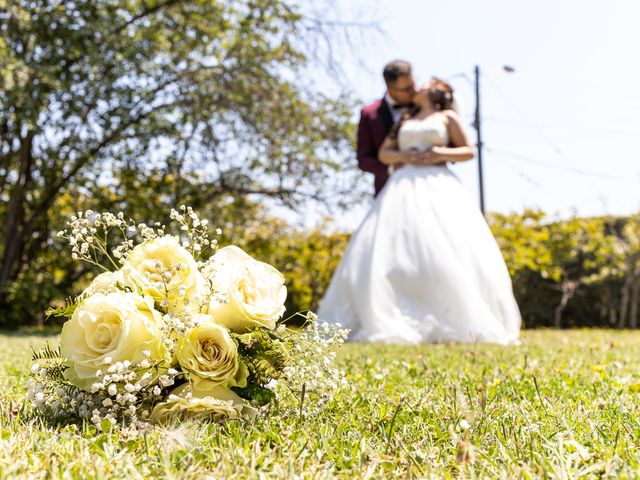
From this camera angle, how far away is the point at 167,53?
29.1ft

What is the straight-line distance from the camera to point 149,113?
848 cm

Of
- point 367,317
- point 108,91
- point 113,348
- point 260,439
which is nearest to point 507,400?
point 260,439

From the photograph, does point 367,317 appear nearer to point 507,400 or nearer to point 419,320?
point 419,320

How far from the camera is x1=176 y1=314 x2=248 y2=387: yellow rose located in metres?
1.77

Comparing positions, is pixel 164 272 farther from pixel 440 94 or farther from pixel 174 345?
pixel 440 94

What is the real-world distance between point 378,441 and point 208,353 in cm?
53

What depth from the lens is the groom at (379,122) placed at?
20.5 feet

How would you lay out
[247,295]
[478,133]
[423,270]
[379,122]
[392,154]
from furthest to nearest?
[478,133] → [379,122] → [392,154] → [423,270] → [247,295]

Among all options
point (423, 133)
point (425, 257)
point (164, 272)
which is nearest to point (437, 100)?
point (423, 133)

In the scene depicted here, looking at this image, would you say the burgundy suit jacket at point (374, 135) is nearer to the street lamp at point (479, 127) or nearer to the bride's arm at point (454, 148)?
the bride's arm at point (454, 148)

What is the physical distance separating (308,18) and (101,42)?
8.76 feet

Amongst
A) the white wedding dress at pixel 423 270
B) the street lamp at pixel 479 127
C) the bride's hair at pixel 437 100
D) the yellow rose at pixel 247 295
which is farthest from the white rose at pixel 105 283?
the street lamp at pixel 479 127

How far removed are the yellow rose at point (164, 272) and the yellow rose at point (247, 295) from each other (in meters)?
0.07

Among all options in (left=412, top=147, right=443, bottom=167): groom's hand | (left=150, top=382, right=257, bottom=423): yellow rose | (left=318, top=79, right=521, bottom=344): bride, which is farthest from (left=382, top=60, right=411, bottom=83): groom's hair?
(left=150, top=382, right=257, bottom=423): yellow rose
